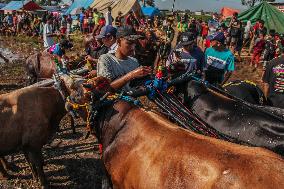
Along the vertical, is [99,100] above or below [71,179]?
above

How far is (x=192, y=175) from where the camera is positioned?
9.13ft

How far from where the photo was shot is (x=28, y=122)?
5301 mm

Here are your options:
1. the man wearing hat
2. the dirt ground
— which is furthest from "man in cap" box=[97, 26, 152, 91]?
the man wearing hat

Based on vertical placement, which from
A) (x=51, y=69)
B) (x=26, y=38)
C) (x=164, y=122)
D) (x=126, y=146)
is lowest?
(x=26, y=38)

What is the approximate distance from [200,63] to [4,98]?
11.7 ft

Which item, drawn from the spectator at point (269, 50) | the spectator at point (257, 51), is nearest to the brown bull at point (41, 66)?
the spectator at point (269, 50)

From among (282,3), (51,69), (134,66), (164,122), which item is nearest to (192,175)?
(164,122)

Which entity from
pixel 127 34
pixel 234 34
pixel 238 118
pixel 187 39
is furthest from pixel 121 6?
pixel 238 118

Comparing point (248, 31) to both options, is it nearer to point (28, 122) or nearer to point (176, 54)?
point (176, 54)

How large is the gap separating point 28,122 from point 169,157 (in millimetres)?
3033

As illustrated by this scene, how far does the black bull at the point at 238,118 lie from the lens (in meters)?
3.56

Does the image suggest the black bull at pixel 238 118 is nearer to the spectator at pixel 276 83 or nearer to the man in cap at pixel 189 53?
the spectator at pixel 276 83

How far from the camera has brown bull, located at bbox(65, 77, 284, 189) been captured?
8.52 ft

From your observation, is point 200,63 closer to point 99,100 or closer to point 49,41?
point 99,100
